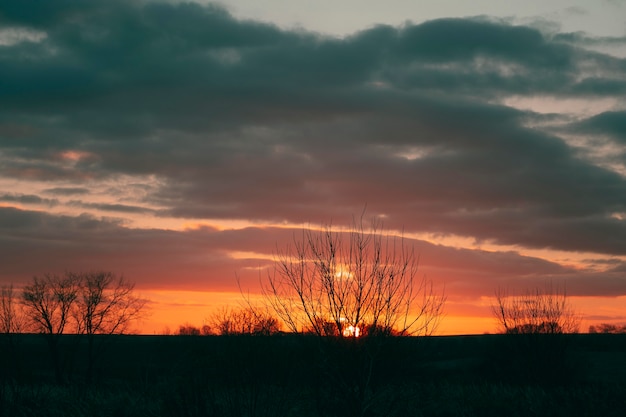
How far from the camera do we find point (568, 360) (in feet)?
114

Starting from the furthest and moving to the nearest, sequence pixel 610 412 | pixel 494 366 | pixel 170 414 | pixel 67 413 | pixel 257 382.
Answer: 1. pixel 494 366
2. pixel 610 412
3. pixel 67 413
4. pixel 257 382
5. pixel 170 414

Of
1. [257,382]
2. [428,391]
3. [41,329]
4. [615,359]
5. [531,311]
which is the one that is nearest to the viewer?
[257,382]

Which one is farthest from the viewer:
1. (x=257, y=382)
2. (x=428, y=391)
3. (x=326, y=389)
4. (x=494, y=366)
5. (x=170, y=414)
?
(x=494, y=366)

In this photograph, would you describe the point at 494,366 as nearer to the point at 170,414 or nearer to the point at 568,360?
the point at 568,360

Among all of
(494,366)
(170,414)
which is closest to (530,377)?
(494,366)

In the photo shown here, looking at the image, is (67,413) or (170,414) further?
(67,413)

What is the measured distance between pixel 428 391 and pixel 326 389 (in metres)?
4.85

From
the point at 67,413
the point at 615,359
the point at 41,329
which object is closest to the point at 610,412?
the point at 67,413

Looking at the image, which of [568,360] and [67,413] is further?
[568,360]

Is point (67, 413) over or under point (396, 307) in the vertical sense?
under

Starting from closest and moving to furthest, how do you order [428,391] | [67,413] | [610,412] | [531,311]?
Result: 1. [67,413]
2. [610,412]
3. [428,391]
4. [531,311]

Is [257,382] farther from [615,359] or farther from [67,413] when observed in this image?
[615,359]

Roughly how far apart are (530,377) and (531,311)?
3.42 m

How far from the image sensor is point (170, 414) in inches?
573
